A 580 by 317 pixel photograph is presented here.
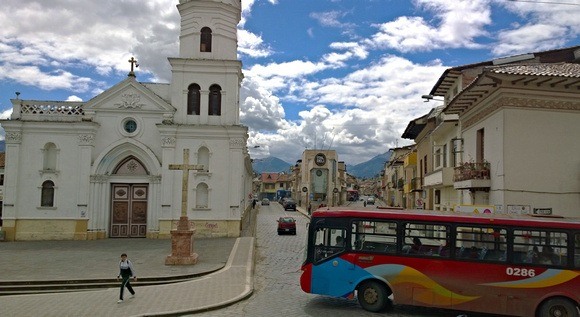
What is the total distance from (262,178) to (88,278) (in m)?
114

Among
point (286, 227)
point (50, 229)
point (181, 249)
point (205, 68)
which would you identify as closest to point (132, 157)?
point (50, 229)

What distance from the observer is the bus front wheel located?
11266 mm

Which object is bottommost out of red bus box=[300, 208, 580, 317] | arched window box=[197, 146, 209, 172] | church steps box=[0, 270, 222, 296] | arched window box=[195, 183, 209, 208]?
church steps box=[0, 270, 222, 296]

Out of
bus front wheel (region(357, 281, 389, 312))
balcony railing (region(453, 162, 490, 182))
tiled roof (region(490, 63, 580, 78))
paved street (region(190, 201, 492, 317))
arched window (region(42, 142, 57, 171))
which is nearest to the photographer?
paved street (region(190, 201, 492, 317))

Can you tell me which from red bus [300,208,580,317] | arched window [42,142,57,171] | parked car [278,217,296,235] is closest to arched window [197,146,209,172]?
parked car [278,217,296,235]

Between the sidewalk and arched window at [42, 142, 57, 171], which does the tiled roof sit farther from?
arched window at [42, 142, 57, 171]

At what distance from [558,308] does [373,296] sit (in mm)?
4101

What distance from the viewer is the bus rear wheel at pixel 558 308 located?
10.1 metres

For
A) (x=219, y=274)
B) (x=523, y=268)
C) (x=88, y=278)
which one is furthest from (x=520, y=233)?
(x=88, y=278)

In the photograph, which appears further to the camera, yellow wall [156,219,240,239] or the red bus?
yellow wall [156,219,240,239]

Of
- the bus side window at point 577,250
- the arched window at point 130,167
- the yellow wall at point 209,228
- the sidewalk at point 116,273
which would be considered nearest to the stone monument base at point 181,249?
the sidewalk at point 116,273

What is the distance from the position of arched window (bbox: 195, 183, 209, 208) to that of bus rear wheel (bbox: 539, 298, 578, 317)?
20304mm

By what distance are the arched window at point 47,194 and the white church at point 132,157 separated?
53mm

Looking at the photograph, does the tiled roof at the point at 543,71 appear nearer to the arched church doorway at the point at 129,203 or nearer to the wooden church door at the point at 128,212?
the arched church doorway at the point at 129,203
